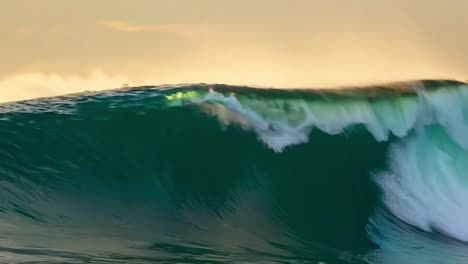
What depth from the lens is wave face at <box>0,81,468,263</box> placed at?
7988mm

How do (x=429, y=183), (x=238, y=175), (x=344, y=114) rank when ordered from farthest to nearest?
(x=344, y=114), (x=429, y=183), (x=238, y=175)

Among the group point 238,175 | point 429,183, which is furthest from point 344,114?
point 238,175

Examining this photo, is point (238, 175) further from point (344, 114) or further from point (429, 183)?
point (429, 183)

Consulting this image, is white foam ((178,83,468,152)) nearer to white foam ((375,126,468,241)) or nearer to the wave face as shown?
the wave face

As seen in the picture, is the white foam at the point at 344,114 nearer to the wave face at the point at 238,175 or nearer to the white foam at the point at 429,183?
the wave face at the point at 238,175

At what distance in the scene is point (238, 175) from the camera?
10250mm

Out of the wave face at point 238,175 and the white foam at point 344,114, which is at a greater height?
the white foam at point 344,114

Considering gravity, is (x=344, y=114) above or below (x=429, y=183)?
above

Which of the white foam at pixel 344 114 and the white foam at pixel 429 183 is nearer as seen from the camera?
the white foam at pixel 429 183

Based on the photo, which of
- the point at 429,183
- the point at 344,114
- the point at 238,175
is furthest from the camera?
the point at 344,114

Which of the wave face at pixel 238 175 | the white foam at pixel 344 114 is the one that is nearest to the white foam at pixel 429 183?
the wave face at pixel 238 175

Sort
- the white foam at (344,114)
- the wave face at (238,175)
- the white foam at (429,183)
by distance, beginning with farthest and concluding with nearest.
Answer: the white foam at (344,114) < the white foam at (429,183) < the wave face at (238,175)

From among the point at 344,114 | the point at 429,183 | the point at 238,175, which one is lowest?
the point at 238,175

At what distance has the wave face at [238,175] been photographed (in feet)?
26.2
